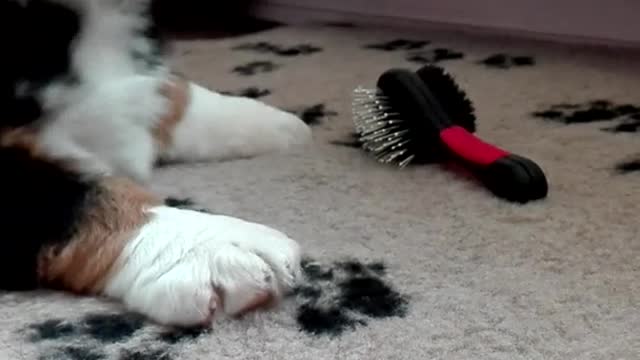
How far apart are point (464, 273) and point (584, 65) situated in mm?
1004

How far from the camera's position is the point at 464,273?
934 millimetres

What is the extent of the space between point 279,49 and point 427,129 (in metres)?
0.93

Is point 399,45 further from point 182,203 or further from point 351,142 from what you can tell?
point 182,203

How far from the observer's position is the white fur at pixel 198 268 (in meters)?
0.85

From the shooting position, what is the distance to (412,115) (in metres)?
1.23

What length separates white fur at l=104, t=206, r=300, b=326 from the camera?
0.85m

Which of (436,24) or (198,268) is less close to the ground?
(198,268)

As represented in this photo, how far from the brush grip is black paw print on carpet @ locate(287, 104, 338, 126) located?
0.34 meters

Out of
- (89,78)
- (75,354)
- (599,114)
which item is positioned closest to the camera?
(75,354)

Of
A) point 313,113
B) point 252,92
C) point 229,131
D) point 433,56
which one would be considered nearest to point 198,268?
point 229,131

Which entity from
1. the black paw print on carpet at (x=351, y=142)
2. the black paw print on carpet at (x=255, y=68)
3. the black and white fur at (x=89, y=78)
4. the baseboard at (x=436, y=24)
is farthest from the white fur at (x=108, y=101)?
the baseboard at (x=436, y=24)

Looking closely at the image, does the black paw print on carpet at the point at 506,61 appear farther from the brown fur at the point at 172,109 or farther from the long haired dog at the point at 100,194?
the long haired dog at the point at 100,194

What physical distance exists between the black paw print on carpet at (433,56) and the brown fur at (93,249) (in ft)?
3.53

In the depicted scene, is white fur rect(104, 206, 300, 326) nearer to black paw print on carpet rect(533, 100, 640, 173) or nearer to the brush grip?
the brush grip
